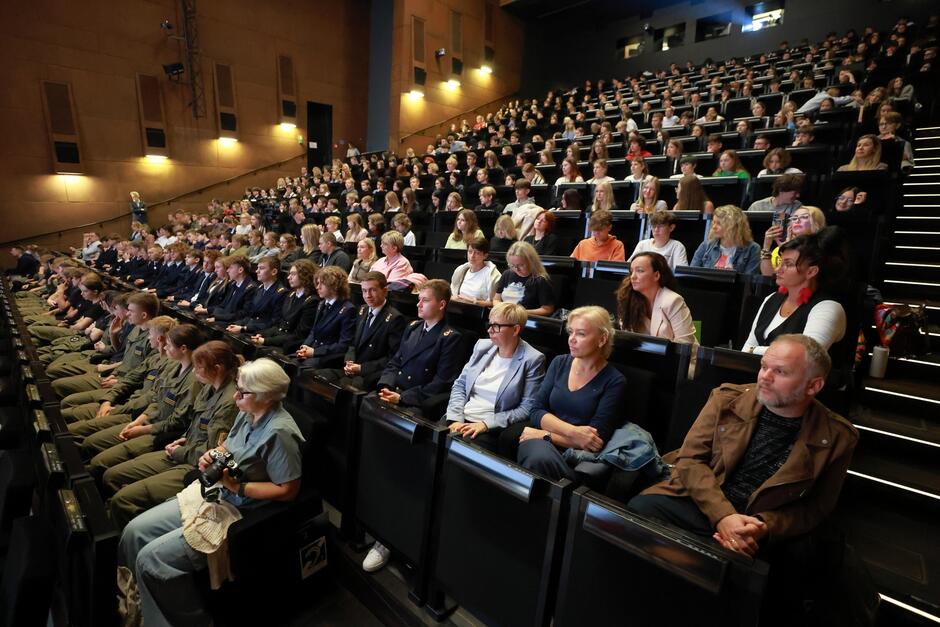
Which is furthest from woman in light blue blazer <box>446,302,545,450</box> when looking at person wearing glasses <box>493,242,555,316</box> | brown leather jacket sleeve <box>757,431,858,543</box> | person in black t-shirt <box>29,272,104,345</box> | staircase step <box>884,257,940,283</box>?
person in black t-shirt <box>29,272,104,345</box>

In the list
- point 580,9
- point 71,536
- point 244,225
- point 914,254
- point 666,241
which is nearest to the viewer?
point 71,536

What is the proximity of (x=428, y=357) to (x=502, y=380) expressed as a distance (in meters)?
0.44

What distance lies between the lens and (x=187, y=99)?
8898mm

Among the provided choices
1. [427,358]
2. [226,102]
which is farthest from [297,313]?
[226,102]

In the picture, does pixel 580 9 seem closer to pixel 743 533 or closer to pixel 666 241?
pixel 666 241

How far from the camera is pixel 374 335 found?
2.34 m

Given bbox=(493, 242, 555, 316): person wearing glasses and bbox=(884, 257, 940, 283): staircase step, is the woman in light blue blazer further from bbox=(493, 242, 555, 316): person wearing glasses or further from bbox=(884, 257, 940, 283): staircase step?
bbox=(884, 257, 940, 283): staircase step

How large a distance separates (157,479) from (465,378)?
1077 mm

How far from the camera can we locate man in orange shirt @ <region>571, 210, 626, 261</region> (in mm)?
2678

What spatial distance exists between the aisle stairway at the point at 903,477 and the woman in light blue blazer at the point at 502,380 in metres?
0.98

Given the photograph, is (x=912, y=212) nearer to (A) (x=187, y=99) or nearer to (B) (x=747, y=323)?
(B) (x=747, y=323)

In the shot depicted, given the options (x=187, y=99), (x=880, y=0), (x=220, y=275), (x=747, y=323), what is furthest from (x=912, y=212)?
(x=187, y=99)

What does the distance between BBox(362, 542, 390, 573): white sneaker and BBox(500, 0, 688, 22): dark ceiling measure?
39.9 ft

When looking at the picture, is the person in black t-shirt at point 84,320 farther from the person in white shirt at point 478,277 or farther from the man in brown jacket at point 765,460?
the man in brown jacket at point 765,460
